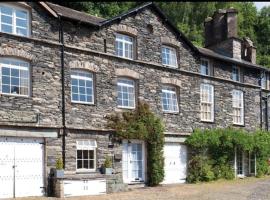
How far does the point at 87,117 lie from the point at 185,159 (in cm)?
744

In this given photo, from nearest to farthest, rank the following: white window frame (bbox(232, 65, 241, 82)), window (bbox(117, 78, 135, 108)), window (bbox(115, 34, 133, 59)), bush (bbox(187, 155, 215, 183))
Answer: window (bbox(117, 78, 135, 108)) → window (bbox(115, 34, 133, 59)) → bush (bbox(187, 155, 215, 183)) → white window frame (bbox(232, 65, 241, 82))

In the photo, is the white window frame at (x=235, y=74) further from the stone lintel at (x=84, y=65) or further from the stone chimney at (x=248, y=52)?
the stone lintel at (x=84, y=65)

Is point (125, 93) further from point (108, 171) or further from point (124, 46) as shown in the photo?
point (108, 171)

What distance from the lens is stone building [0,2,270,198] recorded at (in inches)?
655

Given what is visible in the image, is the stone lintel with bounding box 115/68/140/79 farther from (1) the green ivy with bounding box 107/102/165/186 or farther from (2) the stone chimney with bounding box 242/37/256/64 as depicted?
(2) the stone chimney with bounding box 242/37/256/64

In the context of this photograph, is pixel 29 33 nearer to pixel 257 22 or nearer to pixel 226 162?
pixel 226 162

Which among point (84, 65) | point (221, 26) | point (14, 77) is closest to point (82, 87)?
point (84, 65)

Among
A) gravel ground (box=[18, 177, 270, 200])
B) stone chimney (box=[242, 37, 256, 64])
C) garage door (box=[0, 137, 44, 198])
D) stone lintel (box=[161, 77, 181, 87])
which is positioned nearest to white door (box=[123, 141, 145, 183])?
gravel ground (box=[18, 177, 270, 200])

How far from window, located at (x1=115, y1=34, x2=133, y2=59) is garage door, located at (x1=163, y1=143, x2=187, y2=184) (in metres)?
5.15

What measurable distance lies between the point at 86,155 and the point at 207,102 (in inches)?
388

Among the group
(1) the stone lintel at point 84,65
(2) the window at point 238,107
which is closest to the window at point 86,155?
(1) the stone lintel at point 84,65

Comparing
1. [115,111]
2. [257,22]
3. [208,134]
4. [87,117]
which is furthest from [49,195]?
[257,22]

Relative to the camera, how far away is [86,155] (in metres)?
18.8

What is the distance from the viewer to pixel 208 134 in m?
24.8
